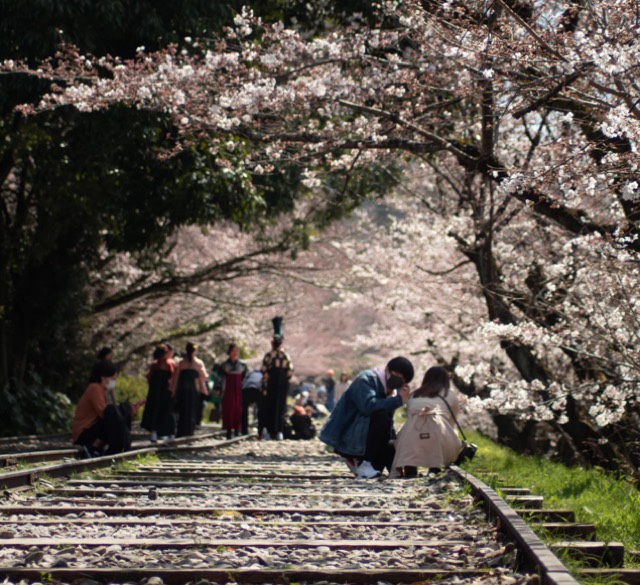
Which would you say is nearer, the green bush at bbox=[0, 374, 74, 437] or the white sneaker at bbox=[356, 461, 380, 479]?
the white sneaker at bbox=[356, 461, 380, 479]

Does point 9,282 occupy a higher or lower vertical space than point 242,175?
lower

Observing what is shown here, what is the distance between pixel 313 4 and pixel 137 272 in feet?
37.2

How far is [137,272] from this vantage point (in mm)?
25406

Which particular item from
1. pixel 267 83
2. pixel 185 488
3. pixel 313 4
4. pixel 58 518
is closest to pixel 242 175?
pixel 313 4

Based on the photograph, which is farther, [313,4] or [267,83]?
[313,4]

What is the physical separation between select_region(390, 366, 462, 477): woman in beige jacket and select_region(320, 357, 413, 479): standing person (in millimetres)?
230

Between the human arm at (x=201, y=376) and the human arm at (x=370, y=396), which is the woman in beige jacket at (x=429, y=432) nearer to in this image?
the human arm at (x=370, y=396)

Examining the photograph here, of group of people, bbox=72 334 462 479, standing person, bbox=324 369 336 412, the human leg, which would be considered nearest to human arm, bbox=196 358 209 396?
group of people, bbox=72 334 462 479

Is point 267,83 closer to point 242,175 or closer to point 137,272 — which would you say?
point 242,175

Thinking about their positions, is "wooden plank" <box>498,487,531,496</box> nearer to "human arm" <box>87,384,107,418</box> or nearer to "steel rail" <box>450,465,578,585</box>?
"steel rail" <box>450,465,578,585</box>

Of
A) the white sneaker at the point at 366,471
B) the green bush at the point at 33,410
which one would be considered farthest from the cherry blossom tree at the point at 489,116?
the green bush at the point at 33,410

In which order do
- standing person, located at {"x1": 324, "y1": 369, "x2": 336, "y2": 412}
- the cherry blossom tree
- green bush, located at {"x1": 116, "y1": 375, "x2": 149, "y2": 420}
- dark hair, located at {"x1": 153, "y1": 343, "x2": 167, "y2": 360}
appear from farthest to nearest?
standing person, located at {"x1": 324, "y1": 369, "x2": 336, "y2": 412} < green bush, located at {"x1": 116, "y1": 375, "x2": 149, "y2": 420} < dark hair, located at {"x1": 153, "y1": 343, "x2": 167, "y2": 360} < the cherry blossom tree

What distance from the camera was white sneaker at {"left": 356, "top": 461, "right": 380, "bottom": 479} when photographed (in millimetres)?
10211

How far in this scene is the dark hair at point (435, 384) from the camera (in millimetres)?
9906
